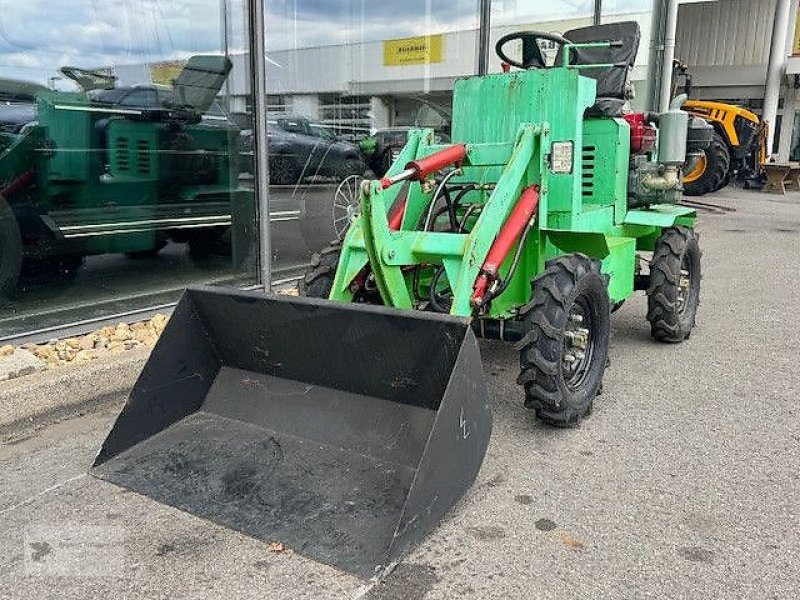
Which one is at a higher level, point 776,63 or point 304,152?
point 776,63

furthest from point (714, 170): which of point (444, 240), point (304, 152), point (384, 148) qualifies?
point (444, 240)

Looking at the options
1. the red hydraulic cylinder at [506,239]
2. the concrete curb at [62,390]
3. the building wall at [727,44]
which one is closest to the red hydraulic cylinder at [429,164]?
the red hydraulic cylinder at [506,239]

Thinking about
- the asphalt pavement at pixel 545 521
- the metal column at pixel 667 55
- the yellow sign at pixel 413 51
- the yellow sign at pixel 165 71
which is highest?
the metal column at pixel 667 55

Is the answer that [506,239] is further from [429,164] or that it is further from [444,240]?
[429,164]

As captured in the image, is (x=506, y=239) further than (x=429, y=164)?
No

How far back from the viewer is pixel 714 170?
53.7ft

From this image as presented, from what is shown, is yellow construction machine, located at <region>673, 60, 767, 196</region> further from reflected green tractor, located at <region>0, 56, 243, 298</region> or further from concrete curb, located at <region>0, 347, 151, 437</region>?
concrete curb, located at <region>0, 347, 151, 437</region>

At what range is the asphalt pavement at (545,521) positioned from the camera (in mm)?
2570

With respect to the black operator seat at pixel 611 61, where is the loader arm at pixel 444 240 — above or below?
below

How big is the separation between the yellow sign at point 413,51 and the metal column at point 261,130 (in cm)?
225

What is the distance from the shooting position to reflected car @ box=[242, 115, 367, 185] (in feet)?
21.4

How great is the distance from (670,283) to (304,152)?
3599 mm

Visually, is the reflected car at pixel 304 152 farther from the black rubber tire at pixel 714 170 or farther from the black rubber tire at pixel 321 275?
the black rubber tire at pixel 714 170

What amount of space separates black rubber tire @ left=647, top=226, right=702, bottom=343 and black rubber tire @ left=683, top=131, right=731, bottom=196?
37.9ft
